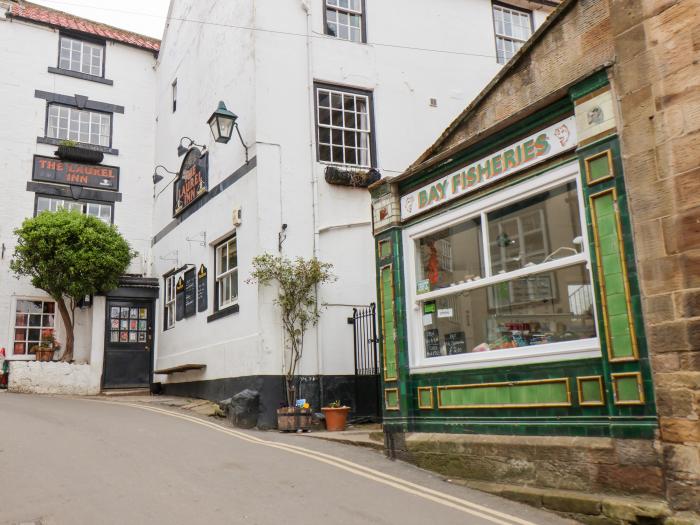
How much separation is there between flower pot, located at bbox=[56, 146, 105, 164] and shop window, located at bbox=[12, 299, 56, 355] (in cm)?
416

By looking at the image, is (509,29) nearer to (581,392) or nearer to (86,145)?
(86,145)

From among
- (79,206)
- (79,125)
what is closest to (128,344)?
(79,206)

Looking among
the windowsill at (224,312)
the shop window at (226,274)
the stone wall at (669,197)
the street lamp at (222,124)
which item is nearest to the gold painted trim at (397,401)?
the stone wall at (669,197)

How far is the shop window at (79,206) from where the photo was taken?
61.1 ft

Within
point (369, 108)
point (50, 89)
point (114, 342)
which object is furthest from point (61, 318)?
point (369, 108)

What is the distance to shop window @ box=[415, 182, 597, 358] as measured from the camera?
6.86 metres

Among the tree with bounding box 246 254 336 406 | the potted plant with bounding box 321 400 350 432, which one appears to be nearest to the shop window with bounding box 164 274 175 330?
the tree with bounding box 246 254 336 406

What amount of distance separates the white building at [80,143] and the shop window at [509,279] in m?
11.6

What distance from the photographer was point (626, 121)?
6.22 meters

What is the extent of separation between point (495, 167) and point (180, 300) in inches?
425

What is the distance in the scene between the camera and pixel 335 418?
1140cm

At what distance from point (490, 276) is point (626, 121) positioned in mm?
2337

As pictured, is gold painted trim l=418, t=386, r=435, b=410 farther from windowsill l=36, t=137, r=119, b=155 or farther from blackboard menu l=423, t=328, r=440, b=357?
windowsill l=36, t=137, r=119, b=155

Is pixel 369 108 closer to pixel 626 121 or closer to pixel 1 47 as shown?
pixel 626 121
